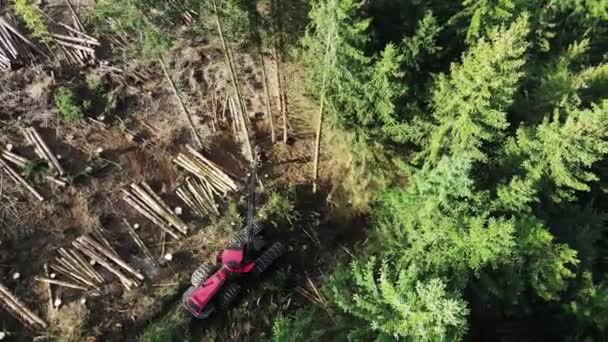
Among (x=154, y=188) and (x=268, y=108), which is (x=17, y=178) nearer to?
(x=154, y=188)

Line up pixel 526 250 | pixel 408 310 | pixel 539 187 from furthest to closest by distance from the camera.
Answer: pixel 539 187
pixel 526 250
pixel 408 310

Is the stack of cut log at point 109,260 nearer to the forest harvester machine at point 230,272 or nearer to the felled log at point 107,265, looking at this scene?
the felled log at point 107,265

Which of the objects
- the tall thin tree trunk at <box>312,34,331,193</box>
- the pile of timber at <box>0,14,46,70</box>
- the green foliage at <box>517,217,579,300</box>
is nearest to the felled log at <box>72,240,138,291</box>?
the tall thin tree trunk at <box>312,34,331,193</box>

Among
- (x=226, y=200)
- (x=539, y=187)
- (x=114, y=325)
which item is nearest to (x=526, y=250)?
(x=539, y=187)

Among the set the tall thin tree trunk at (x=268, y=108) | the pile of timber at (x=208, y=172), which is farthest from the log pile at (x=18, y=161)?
the tall thin tree trunk at (x=268, y=108)

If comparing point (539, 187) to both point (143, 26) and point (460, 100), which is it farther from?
point (143, 26)

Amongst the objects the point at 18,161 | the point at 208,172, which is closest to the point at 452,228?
the point at 208,172
